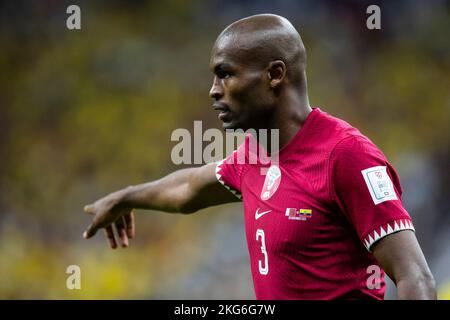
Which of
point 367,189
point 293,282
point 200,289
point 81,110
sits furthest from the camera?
point 81,110

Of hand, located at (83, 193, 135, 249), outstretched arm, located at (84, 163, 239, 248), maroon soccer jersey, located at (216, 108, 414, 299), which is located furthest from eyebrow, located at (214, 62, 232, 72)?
hand, located at (83, 193, 135, 249)

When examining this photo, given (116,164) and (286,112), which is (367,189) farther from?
(116,164)

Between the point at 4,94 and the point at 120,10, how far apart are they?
1445 millimetres

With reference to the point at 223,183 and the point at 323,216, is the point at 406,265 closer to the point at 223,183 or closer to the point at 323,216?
the point at 323,216

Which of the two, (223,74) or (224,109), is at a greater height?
(223,74)

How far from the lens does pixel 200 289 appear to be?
21.7ft

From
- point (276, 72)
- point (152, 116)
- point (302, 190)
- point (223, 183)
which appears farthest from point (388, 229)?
point (152, 116)

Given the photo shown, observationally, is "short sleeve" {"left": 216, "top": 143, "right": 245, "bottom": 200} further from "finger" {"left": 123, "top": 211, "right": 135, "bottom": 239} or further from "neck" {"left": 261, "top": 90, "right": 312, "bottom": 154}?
"finger" {"left": 123, "top": 211, "right": 135, "bottom": 239}

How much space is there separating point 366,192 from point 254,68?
66 centimetres

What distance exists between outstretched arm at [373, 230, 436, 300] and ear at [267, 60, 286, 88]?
741mm

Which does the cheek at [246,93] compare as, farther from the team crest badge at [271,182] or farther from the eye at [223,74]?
the team crest badge at [271,182]

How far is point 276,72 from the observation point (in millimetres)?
2721

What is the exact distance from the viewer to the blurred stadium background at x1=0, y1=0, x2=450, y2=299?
6734mm
